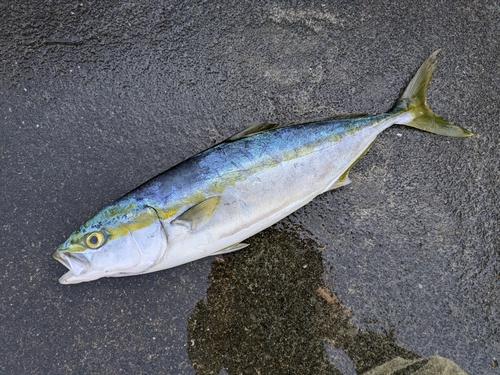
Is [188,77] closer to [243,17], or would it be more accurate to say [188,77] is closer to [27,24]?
[243,17]

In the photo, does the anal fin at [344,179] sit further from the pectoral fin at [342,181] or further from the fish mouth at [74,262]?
the fish mouth at [74,262]

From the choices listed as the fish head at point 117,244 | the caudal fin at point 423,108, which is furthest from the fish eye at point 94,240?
the caudal fin at point 423,108

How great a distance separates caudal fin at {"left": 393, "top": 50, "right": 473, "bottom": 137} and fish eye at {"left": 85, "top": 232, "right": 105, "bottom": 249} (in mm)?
2212

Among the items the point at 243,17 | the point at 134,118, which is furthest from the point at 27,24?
the point at 243,17

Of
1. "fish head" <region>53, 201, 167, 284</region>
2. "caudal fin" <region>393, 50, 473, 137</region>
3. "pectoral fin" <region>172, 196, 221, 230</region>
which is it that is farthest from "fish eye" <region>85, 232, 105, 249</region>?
"caudal fin" <region>393, 50, 473, 137</region>

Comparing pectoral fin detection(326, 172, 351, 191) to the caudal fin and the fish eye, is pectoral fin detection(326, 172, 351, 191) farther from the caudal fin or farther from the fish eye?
the fish eye

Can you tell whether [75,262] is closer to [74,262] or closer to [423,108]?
[74,262]

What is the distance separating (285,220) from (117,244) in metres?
1.21

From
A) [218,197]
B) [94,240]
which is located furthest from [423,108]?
[94,240]

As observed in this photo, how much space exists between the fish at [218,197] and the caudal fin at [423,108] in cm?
21

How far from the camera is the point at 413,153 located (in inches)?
113

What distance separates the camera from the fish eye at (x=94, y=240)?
225 cm

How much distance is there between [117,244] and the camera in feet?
7.34

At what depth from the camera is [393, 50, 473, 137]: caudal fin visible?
275 cm
